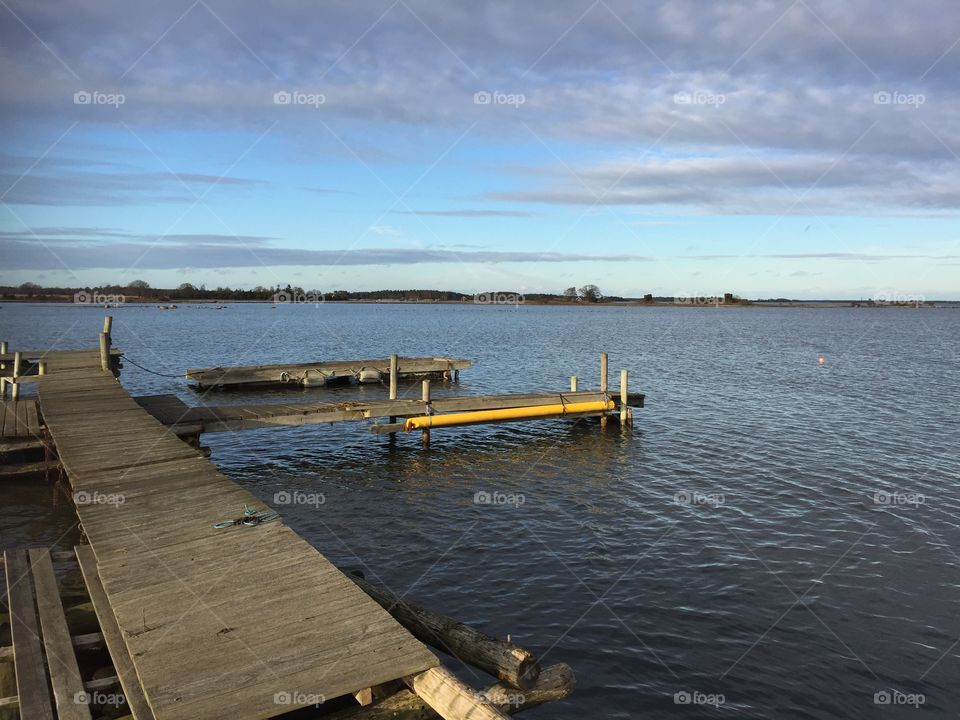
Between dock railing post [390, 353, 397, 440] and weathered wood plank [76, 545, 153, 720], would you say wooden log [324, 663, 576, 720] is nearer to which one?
weathered wood plank [76, 545, 153, 720]

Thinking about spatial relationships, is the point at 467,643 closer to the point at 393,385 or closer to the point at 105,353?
the point at 393,385

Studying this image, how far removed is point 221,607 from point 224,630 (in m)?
0.52

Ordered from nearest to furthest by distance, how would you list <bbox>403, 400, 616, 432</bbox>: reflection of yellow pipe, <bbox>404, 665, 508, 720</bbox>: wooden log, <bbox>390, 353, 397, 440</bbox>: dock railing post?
<bbox>404, 665, 508, 720</bbox>: wooden log
<bbox>403, 400, 616, 432</bbox>: reflection of yellow pipe
<bbox>390, 353, 397, 440</bbox>: dock railing post

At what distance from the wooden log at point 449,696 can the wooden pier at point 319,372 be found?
27.8 meters

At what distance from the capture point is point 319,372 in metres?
38.0

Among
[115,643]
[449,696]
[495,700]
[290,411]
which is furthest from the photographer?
[290,411]

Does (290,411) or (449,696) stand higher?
(290,411)

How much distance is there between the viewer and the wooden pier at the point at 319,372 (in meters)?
35.8

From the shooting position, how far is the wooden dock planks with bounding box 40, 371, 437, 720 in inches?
242

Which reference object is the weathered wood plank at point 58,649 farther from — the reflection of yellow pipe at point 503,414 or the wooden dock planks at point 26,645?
the reflection of yellow pipe at point 503,414

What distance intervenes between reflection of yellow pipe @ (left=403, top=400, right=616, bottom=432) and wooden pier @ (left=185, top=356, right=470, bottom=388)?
11.1 metres

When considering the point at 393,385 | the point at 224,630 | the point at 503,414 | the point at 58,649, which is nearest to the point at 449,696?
the point at 224,630

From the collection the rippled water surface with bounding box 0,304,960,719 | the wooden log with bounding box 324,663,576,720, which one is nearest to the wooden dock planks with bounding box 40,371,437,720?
Answer: the wooden log with bounding box 324,663,576,720

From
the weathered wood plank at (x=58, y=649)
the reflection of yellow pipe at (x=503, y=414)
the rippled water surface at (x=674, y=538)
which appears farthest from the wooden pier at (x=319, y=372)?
the weathered wood plank at (x=58, y=649)
